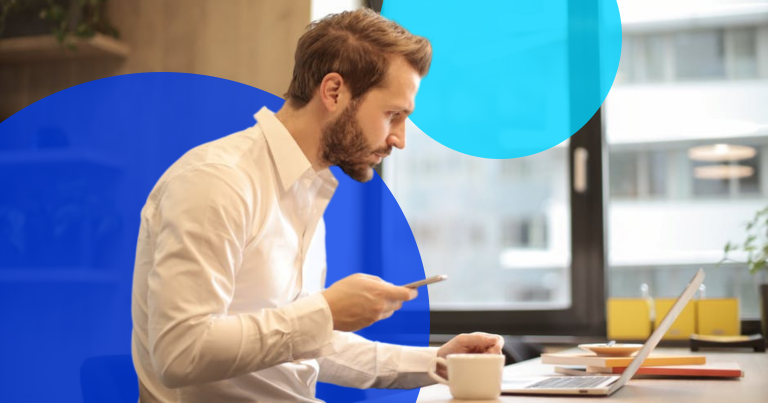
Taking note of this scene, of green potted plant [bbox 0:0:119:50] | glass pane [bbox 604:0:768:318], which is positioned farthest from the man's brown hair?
green potted plant [bbox 0:0:119:50]

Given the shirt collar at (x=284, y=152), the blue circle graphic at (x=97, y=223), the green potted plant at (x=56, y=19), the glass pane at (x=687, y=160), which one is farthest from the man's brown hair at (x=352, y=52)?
the green potted plant at (x=56, y=19)

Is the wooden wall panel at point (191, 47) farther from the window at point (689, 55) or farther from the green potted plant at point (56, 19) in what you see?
the window at point (689, 55)

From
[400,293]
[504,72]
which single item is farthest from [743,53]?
[400,293]

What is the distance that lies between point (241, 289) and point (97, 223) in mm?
1392

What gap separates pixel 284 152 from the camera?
4.73 feet

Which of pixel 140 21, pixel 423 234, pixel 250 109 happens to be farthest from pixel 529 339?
pixel 140 21

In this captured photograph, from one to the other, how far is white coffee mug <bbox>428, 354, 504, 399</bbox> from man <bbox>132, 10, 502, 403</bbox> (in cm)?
14

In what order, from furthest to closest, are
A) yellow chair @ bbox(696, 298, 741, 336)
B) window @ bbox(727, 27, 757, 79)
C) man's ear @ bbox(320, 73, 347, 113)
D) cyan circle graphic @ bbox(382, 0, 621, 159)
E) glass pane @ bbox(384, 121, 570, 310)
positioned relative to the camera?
glass pane @ bbox(384, 121, 570, 310) → window @ bbox(727, 27, 757, 79) → cyan circle graphic @ bbox(382, 0, 621, 159) → yellow chair @ bbox(696, 298, 741, 336) → man's ear @ bbox(320, 73, 347, 113)

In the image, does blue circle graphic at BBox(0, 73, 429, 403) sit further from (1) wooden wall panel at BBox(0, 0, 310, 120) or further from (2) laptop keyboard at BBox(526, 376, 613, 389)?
(2) laptop keyboard at BBox(526, 376, 613, 389)

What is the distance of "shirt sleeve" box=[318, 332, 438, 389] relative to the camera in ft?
5.10

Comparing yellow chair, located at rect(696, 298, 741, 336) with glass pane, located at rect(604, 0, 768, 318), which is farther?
glass pane, located at rect(604, 0, 768, 318)

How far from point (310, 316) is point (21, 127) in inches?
85.1

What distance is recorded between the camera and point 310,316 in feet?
3.88

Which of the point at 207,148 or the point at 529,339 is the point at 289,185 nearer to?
the point at 207,148
